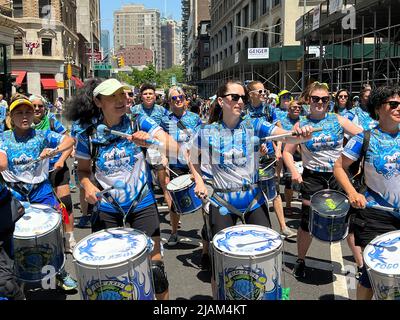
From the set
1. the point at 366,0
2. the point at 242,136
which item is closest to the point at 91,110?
the point at 242,136

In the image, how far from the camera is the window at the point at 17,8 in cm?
4507

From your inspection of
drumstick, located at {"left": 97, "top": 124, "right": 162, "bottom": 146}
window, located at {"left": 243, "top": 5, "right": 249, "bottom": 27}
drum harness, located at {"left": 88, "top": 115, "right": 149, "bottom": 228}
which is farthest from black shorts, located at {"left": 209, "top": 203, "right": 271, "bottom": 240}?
window, located at {"left": 243, "top": 5, "right": 249, "bottom": 27}

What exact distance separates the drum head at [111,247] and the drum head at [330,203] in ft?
6.31

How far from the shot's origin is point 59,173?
5703 millimetres

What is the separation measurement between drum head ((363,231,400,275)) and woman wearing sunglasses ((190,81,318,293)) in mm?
922

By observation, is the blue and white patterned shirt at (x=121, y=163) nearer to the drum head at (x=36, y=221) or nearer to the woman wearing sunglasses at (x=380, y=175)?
the drum head at (x=36, y=221)

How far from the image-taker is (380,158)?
332cm

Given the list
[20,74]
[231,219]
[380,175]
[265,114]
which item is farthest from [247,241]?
[20,74]

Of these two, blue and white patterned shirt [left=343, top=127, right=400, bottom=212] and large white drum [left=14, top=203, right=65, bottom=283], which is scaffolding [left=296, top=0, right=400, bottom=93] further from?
large white drum [left=14, top=203, right=65, bottom=283]

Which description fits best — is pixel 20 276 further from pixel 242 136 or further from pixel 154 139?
pixel 242 136

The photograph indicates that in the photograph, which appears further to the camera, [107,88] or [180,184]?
[180,184]

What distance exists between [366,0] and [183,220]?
399 inches

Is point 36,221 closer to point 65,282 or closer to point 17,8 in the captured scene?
point 65,282

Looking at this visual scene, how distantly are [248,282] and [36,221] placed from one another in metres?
1.89
